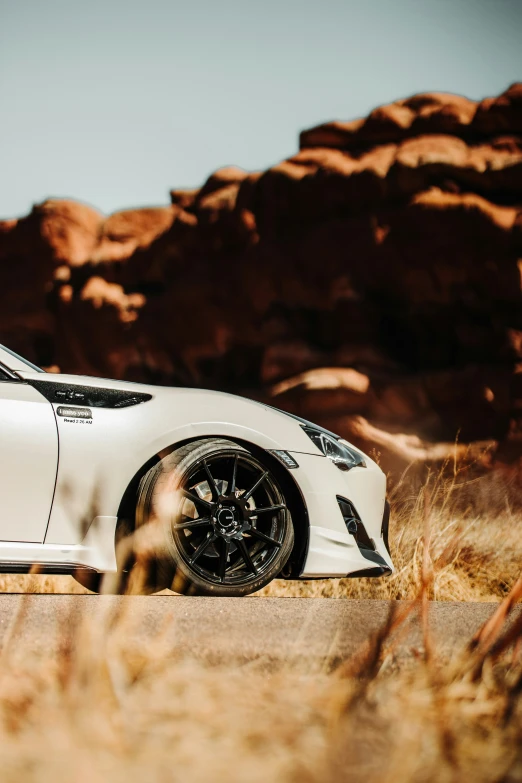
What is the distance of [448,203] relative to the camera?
2169 cm

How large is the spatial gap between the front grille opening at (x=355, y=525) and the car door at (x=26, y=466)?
1451 millimetres

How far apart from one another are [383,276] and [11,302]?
14756mm

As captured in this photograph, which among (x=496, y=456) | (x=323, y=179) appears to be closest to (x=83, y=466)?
(x=496, y=456)

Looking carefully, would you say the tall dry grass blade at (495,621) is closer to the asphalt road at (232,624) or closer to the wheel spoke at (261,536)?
the asphalt road at (232,624)

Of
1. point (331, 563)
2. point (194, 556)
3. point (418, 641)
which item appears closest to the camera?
point (418, 641)

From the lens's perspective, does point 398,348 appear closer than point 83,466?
No

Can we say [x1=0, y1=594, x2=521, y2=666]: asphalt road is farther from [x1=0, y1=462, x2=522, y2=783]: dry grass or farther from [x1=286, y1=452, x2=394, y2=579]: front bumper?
[x1=286, y1=452, x2=394, y2=579]: front bumper

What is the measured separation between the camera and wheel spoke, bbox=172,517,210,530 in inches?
147

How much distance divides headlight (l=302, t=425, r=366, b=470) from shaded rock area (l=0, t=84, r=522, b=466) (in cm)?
1618

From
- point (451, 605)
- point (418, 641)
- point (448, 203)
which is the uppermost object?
point (448, 203)

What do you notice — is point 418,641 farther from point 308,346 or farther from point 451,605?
point 308,346

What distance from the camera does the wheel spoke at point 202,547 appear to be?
3.73 metres

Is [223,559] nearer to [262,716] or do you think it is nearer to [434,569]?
[434,569]

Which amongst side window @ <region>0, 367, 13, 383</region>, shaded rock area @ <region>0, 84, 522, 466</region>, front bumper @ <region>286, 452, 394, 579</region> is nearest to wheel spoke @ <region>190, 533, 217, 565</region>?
front bumper @ <region>286, 452, 394, 579</region>
